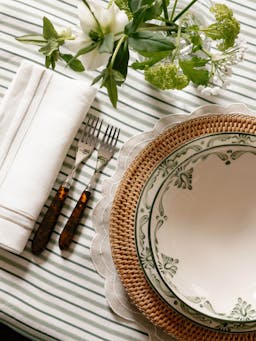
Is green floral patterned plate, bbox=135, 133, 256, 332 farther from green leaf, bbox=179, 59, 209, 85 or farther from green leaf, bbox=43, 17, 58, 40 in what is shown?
green leaf, bbox=43, 17, 58, 40

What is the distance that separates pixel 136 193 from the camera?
796 millimetres

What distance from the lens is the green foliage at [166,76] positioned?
0.66 metres

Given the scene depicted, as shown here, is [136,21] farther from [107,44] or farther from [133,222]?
[133,222]

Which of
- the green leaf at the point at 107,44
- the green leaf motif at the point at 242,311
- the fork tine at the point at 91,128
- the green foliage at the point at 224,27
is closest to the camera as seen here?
the green leaf at the point at 107,44

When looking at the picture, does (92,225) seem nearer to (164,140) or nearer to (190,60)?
(164,140)

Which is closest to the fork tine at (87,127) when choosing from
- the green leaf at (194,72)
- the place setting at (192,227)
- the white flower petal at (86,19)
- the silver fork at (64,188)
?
the silver fork at (64,188)

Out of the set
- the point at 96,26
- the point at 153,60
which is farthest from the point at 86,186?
the point at 96,26

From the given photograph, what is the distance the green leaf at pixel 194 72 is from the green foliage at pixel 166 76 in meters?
0.02

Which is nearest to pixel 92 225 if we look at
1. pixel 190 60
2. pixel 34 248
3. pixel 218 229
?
pixel 34 248

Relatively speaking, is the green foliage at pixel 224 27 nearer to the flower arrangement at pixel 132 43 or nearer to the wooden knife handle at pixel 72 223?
the flower arrangement at pixel 132 43

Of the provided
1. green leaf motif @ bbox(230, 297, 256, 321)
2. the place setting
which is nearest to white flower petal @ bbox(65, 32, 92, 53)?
the place setting

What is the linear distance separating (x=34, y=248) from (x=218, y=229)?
1.00 feet

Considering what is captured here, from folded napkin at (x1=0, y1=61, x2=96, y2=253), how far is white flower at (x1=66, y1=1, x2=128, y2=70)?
0.28m

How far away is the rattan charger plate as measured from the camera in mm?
784
